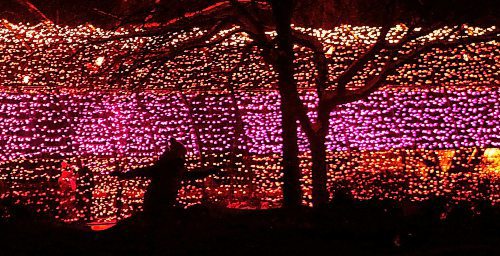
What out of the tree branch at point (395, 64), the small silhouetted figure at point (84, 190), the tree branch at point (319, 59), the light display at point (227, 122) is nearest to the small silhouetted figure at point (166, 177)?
the tree branch at point (319, 59)

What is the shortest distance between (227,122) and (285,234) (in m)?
4.36

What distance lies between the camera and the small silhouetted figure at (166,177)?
7383 mm

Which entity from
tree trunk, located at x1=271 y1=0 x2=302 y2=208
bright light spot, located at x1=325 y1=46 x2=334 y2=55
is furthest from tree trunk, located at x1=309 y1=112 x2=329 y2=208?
bright light spot, located at x1=325 y1=46 x2=334 y2=55

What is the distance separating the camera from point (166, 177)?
24.5 ft

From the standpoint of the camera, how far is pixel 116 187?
1033 centimetres

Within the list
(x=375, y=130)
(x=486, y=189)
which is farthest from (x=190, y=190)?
(x=486, y=189)

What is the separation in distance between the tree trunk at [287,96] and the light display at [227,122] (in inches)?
77.7

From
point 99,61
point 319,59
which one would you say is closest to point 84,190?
point 99,61

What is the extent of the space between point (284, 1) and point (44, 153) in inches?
194

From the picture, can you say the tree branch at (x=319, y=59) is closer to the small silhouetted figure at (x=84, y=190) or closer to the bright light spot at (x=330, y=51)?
the bright light spot at (x=330, y=51)

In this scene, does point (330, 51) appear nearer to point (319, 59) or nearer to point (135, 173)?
point (319, 59)

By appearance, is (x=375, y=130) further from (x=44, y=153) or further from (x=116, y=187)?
(x=44, y=153)

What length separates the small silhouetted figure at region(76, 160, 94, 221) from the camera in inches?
400

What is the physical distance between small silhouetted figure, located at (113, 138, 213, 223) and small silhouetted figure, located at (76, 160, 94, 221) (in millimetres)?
2968
